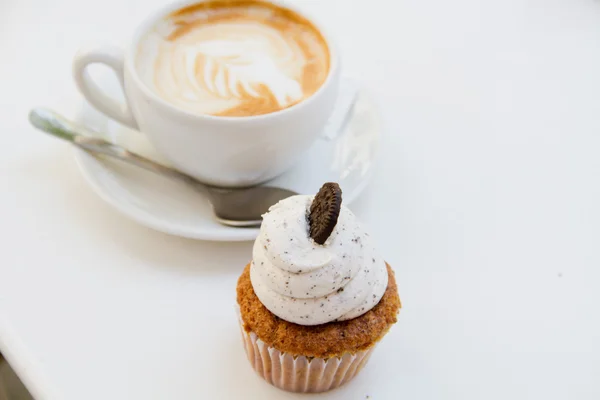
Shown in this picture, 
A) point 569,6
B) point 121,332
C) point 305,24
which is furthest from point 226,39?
point 569,6

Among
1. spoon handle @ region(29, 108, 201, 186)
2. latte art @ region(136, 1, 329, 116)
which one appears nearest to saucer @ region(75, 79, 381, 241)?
spoon handle @ region(29, 108, 201, 186)

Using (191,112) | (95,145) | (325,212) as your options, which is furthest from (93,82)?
(325,212)

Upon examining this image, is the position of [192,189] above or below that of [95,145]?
below

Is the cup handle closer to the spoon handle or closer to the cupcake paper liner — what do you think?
the spoon handle

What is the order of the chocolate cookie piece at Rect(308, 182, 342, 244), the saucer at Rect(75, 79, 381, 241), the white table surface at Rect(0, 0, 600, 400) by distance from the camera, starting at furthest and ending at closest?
the saucer at Rect(75, 79, 381, 241) < the white table surface at Rect(0, 0, 600, 400) < the chocolate cookie piece at Rect(308, 182, 342, 244)

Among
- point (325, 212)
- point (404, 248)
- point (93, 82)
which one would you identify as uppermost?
point (93, 82)

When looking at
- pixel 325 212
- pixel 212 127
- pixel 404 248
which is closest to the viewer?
pixel 325 212

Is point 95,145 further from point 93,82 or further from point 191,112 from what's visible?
point 191,112
